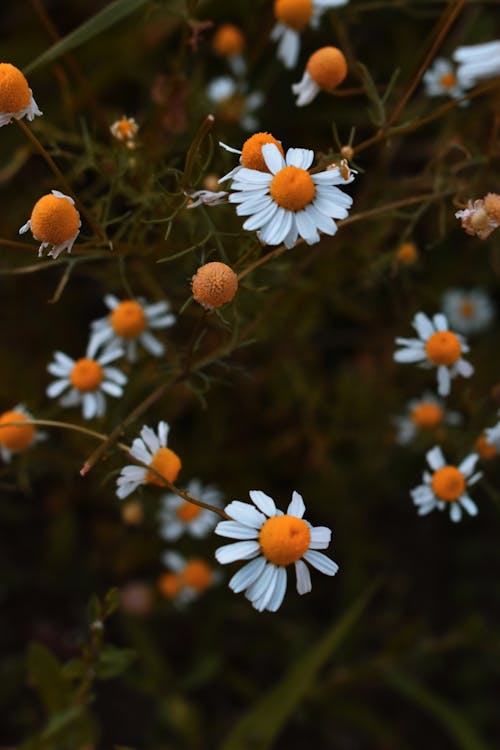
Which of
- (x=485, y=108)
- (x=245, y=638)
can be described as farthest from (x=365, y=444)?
(x=485, y=108)

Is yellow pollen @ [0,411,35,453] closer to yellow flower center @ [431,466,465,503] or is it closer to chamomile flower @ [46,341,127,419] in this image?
chamomile flower @ [46,341,127,419]

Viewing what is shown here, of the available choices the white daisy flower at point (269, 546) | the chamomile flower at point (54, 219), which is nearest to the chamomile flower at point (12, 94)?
the chamomile flower at point (54, 219)

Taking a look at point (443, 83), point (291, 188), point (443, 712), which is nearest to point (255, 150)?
point (291, 188)

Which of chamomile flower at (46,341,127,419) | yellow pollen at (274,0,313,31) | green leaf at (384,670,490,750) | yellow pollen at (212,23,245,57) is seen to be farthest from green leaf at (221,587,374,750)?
yellow pollen at (212,23,245,57)

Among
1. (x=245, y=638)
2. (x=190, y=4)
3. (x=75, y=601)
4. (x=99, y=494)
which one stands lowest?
(x=245, y=638)

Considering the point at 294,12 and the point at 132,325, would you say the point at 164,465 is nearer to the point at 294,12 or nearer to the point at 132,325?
the point at 132,325

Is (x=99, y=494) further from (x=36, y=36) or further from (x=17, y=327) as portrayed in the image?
(x=36, y=36)
